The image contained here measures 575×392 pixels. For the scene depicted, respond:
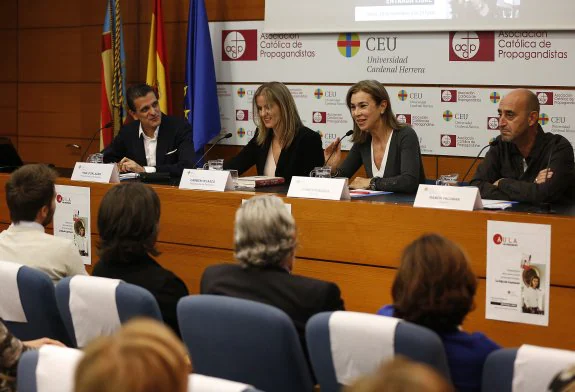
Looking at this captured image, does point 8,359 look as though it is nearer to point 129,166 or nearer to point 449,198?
point 449,198

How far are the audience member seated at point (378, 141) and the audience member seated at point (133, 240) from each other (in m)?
1.80

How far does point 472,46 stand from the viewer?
18.9 feet

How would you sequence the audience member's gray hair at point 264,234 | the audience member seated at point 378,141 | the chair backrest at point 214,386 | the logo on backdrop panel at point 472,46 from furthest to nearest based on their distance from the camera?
the logo on backdrop panel at point 472,46 < the audience member seated at point 378,141 < the audience member's gray hair at point 264,234 < the chair backrest at point 214,386

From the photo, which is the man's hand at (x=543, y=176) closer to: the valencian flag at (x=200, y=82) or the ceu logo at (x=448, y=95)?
the ceu logo at (x=448, y=95)

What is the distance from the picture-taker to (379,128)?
472cm

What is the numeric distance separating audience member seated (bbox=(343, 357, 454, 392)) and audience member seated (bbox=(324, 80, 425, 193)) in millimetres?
3361

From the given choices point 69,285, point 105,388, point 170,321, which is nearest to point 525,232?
point 170,321

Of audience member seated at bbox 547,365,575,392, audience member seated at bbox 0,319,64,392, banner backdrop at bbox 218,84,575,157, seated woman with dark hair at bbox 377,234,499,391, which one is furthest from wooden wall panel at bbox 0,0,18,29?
audience member seated at bbox 547,365,575,392

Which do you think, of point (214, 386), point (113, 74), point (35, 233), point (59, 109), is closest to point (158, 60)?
point (113, 74)

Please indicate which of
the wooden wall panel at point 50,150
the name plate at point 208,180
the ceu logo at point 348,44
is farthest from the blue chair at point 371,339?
the wooden wall panel at point 50,150

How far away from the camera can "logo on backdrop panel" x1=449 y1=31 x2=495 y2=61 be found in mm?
5707

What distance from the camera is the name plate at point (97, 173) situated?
4383 millimetres

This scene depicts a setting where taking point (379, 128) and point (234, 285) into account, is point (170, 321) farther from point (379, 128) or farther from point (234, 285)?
point (379, 128)

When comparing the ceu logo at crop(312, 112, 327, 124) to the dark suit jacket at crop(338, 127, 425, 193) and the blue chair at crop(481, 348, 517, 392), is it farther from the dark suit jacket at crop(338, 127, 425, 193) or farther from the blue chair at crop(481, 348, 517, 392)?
the blue chair at crop(481, 348, 517, 392)
